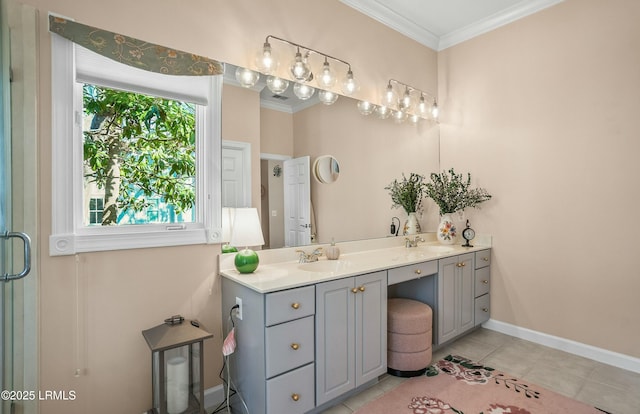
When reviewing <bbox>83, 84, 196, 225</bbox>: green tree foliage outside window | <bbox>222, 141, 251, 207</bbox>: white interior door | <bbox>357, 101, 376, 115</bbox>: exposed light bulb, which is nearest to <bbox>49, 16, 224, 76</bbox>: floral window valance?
<bbox>83, 84, 196, 225</bbox>: green tree foliage outside window

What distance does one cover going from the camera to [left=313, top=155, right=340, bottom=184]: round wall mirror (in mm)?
2592

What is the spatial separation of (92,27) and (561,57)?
3403mm

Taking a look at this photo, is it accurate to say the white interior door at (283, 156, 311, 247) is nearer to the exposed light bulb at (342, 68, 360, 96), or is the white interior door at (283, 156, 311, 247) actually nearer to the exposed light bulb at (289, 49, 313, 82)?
the exposed light bulb at (289, 49, 313, 82)

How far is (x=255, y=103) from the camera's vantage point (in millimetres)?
2240

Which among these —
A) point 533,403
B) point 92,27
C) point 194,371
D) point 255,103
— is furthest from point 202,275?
point 533,403

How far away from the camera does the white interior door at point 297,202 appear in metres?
2.39

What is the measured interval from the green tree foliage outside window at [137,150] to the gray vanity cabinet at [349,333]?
3.46 feet

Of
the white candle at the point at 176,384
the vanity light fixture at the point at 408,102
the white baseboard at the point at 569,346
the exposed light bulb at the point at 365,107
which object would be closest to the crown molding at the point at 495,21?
the vanity light fixture at the point at 408,102

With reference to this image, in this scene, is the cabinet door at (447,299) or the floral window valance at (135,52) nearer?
the floral window valance at (135,52)

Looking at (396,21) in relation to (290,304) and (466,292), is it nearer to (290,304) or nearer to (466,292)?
(466,292)

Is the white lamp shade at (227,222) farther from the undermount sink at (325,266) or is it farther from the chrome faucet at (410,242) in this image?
the chrome faucet at (410,242)

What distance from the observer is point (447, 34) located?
3486 mm

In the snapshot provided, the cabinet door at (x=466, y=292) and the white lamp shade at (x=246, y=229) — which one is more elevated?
the white lamp shade at (x=246, y=229)

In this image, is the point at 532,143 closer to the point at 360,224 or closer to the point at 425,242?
the point at 425,242
